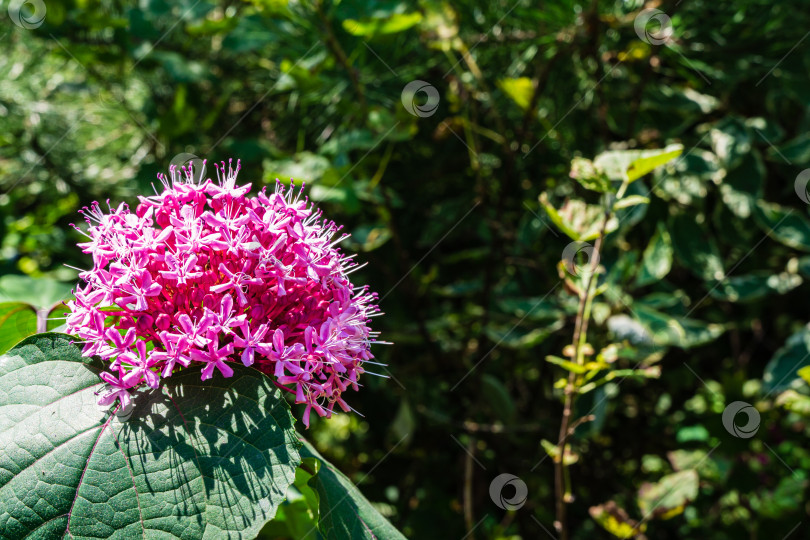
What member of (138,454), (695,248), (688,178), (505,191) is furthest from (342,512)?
(688,178)

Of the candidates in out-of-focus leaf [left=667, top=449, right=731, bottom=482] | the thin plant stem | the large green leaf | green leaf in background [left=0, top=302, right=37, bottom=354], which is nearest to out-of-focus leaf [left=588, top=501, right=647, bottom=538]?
the thin plant stem

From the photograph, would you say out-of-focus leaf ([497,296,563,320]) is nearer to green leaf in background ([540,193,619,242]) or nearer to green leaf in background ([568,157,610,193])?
green leaf in background ([540,193,619,242])

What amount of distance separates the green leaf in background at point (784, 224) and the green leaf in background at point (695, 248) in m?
0.12

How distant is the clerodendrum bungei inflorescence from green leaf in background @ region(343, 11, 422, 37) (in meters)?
0.72

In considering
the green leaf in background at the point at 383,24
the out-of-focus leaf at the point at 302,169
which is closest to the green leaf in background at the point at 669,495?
the out-of-focus leaf at the point at 302,169

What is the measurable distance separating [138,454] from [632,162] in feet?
2.66

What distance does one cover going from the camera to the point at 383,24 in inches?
53.8

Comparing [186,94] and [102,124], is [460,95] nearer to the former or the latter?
[186,94]

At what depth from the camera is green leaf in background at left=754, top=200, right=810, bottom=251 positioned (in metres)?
1.45

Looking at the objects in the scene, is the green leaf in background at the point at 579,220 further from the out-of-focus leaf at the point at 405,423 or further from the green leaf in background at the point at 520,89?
the out-of-focus leaf at the point at 405,423

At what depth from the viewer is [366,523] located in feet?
2.59

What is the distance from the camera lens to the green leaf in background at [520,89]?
4.48 feet

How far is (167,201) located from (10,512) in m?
0.39

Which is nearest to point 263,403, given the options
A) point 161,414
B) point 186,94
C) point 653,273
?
point 161,414
